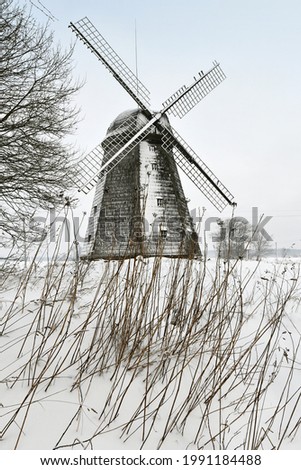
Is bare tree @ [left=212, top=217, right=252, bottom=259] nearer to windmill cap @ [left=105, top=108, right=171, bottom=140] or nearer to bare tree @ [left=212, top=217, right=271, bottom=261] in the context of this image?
bare tree @ [left=212, top=217, right=271, bottom=261]

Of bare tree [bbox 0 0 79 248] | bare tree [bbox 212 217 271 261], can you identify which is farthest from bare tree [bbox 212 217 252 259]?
bare tree [bbox 0 0 79 248]

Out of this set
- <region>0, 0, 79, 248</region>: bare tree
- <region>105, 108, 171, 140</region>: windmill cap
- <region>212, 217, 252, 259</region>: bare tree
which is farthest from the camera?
<region>105, 108, 171, 140</region>: windmill cap

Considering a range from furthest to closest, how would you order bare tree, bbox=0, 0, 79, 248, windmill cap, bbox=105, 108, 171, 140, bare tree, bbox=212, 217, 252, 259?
windmill cap, bbox=105, 108, 171, 140 < bare tree, bbox=0, 0, 79, 248 < bare tree, bbox=212, 217, 252, 259

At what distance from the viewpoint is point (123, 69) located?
1111cm

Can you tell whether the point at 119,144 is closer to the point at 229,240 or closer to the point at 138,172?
the point at 138,172

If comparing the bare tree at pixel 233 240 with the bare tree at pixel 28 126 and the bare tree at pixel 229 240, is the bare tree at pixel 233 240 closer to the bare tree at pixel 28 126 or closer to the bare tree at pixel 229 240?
the bare tree at pixel 229 240

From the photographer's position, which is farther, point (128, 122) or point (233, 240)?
point (128, 122)

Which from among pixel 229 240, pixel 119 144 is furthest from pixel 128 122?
pixel 229 240

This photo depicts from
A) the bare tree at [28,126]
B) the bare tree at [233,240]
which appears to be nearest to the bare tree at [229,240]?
the bare tree at [233,240]

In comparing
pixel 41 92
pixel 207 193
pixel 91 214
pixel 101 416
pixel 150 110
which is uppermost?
pixel 150 110

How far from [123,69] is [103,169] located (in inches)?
152
